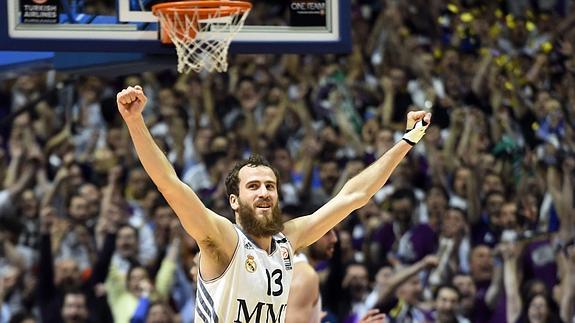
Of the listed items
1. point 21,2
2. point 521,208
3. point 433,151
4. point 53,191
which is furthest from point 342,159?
point 21,2

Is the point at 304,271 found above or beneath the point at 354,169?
above

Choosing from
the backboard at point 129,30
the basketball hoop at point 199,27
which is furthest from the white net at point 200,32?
the backboard at point 129,30

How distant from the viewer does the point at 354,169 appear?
12391 mm

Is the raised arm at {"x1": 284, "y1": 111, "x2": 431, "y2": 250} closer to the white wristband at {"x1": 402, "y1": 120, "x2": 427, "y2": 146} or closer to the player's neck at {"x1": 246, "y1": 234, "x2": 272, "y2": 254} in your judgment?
the white wristband at {"x1": 402, "y1": 120, "x2": 427, "y2": 146}

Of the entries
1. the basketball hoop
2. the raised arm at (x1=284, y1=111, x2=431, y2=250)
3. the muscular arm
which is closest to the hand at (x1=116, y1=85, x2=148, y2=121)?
the raised arm at (x1=284, y1=111, x2=431, y2=250)

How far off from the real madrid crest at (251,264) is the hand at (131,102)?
3.26 feet

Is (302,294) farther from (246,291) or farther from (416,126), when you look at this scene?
(246,291)

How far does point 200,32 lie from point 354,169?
431cm

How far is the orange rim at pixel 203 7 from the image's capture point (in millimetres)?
8156

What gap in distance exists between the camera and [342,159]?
12.9 metres

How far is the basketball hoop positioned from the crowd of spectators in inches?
94.4

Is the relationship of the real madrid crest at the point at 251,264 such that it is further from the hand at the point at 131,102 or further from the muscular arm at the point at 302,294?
the muscular arm at the point at 302,294

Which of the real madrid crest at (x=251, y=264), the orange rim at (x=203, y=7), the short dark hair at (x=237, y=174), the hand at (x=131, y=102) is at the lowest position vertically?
the real madrid crest at (x=251, y=264)

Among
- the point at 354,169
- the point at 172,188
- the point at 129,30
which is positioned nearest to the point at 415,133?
the point at 172,188
